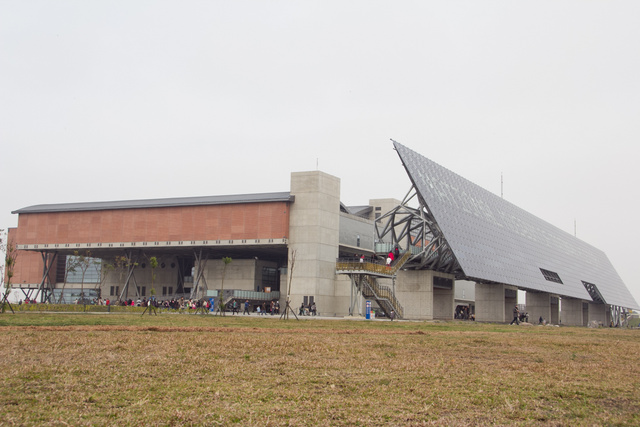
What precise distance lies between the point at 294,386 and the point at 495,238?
62.3 m

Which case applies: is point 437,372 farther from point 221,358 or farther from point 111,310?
point 111,310

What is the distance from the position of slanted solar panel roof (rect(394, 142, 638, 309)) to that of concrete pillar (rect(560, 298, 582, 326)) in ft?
6.83

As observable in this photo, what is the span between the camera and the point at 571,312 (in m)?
92.9

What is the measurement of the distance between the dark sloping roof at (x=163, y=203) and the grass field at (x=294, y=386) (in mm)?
59081

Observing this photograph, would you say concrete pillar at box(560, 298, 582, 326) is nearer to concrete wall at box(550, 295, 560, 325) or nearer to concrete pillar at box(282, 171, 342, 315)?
concrete wall at box(550, 295, 560, 325)

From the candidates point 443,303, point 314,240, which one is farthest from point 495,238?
point 314,240

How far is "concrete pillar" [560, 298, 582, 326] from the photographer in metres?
92.3

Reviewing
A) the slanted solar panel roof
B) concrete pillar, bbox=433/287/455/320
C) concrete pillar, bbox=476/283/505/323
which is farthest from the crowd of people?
the slanted solar panel roof

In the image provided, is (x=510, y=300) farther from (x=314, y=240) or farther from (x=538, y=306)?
(x=314, y=240)

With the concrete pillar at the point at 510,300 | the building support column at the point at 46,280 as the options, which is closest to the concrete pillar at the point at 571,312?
the concrete pillar at the point at 510,300

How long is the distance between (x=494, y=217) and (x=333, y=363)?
6444cm

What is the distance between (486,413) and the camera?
323 inches

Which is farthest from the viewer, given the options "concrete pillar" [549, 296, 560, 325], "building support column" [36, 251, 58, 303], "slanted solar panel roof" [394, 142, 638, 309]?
"building support column" [36, 251, 58, 303]

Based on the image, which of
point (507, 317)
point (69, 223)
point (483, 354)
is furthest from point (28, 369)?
point (69, 223)
